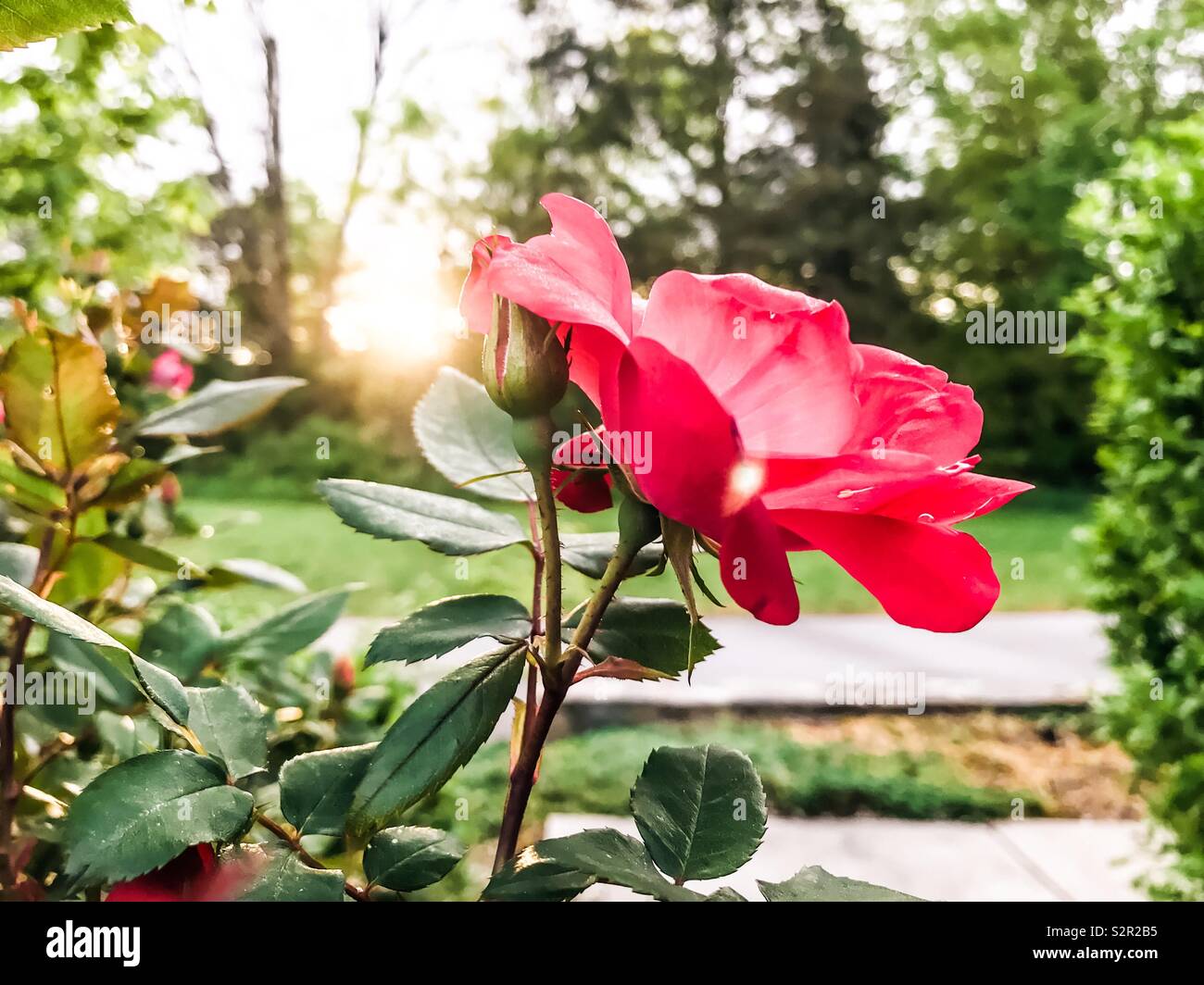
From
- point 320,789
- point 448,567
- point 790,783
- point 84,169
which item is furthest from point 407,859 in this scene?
point 448,567

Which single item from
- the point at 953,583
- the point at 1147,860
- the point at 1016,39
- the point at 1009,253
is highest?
the point at 1016,39

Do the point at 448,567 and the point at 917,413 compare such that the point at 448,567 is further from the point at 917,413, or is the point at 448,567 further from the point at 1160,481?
the point at 917,413

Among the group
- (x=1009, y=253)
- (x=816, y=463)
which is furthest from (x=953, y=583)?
(x=1009, y=253)

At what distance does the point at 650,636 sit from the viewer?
0.39 metres

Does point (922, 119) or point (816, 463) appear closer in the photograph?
point (816, 463)

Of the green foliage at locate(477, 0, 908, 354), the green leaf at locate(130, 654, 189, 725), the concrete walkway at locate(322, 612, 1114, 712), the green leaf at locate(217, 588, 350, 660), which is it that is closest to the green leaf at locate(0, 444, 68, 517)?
the green leaf at locate(217, 588, 350, 660)

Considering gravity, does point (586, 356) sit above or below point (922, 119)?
below

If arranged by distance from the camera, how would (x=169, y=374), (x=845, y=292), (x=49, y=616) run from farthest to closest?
1. (x=845, y=292)
2. (x=169, y=374)
3. (x=49, y=616)

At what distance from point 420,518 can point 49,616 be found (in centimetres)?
16

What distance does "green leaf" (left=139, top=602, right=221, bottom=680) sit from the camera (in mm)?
587

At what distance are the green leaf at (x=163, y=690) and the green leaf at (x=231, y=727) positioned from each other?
1 cm
